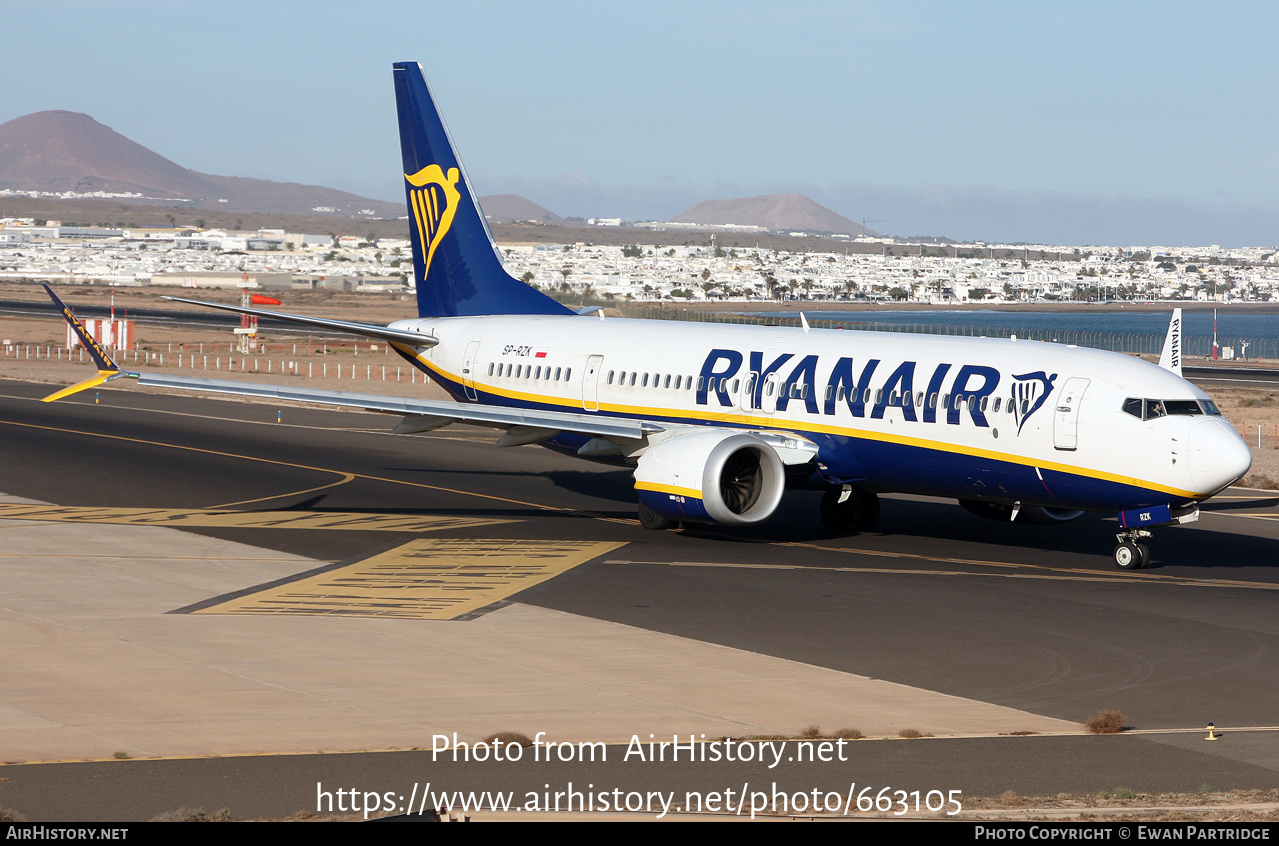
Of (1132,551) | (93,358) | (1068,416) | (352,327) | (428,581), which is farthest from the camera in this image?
(352,327)

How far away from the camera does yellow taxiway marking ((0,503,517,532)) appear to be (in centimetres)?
3322

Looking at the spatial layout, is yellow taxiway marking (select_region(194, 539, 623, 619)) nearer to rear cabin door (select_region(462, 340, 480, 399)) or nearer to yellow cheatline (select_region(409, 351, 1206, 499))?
yellow cheatline (select_region(409, 351, 1206, 499))

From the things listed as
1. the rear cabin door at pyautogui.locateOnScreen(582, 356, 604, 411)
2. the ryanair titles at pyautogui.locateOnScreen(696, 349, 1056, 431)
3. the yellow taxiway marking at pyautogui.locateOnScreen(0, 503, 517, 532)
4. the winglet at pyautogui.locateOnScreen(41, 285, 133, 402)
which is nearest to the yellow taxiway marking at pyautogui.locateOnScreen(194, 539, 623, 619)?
the yellow taxiway marking at pyautogui.locateOnScreen(0, 503, 517, 532)

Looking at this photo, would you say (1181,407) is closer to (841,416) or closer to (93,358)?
(841,416)

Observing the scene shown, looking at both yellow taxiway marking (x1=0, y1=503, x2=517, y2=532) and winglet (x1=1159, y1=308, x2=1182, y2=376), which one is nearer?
winglet (x1=1159, y1=308, x2=1182, y2=376)

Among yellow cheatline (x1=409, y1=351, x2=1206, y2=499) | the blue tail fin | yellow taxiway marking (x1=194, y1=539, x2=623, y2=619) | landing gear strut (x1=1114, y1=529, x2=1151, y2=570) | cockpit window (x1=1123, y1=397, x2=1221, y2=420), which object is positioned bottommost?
yellow taxiway marking (x1=194, y1=539, x2=623, y2=619)

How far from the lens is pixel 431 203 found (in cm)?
4194

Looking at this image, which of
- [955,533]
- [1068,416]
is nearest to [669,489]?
[955,533]

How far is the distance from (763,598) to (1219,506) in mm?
15461

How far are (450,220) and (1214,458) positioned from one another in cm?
2330

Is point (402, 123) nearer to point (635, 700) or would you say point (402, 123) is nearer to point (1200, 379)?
point (635, 700)

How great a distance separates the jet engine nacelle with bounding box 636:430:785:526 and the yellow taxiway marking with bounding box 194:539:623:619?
1727mm

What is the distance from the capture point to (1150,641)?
2230cm
